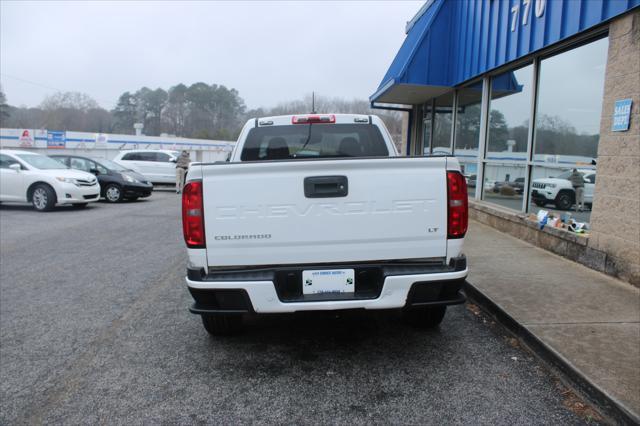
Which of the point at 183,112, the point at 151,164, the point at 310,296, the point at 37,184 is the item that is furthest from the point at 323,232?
the point at 183,112

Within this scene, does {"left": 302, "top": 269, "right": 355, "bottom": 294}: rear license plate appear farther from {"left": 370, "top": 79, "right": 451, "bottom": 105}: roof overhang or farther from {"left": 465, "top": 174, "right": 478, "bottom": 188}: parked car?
{"left": 370, "top": 79, "right": 451, "bottom": 105}: roof overhang

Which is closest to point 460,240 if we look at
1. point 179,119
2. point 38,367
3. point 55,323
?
point 38,367

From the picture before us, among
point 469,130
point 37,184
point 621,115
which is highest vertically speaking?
point 621,115

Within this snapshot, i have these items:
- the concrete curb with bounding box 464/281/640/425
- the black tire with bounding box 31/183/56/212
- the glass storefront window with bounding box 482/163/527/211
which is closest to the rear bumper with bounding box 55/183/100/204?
the black tire with bounding box 31/183/56/212

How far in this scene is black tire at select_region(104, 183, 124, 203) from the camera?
15016mm

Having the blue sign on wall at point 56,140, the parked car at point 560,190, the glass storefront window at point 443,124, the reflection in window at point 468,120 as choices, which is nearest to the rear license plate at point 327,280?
the parked car at point 560,190

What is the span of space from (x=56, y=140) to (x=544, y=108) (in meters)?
35.2

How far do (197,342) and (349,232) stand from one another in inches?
67.7

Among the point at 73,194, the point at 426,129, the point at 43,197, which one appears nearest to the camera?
the point at 43,197

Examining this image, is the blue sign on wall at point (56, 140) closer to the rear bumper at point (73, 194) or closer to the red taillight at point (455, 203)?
the rear bumper at point (73, 194)

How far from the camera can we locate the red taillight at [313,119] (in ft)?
15.8

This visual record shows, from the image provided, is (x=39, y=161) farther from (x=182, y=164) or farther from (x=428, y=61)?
(x=428, y=61)

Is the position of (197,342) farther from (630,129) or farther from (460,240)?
(630,129)

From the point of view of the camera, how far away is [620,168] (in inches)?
221
